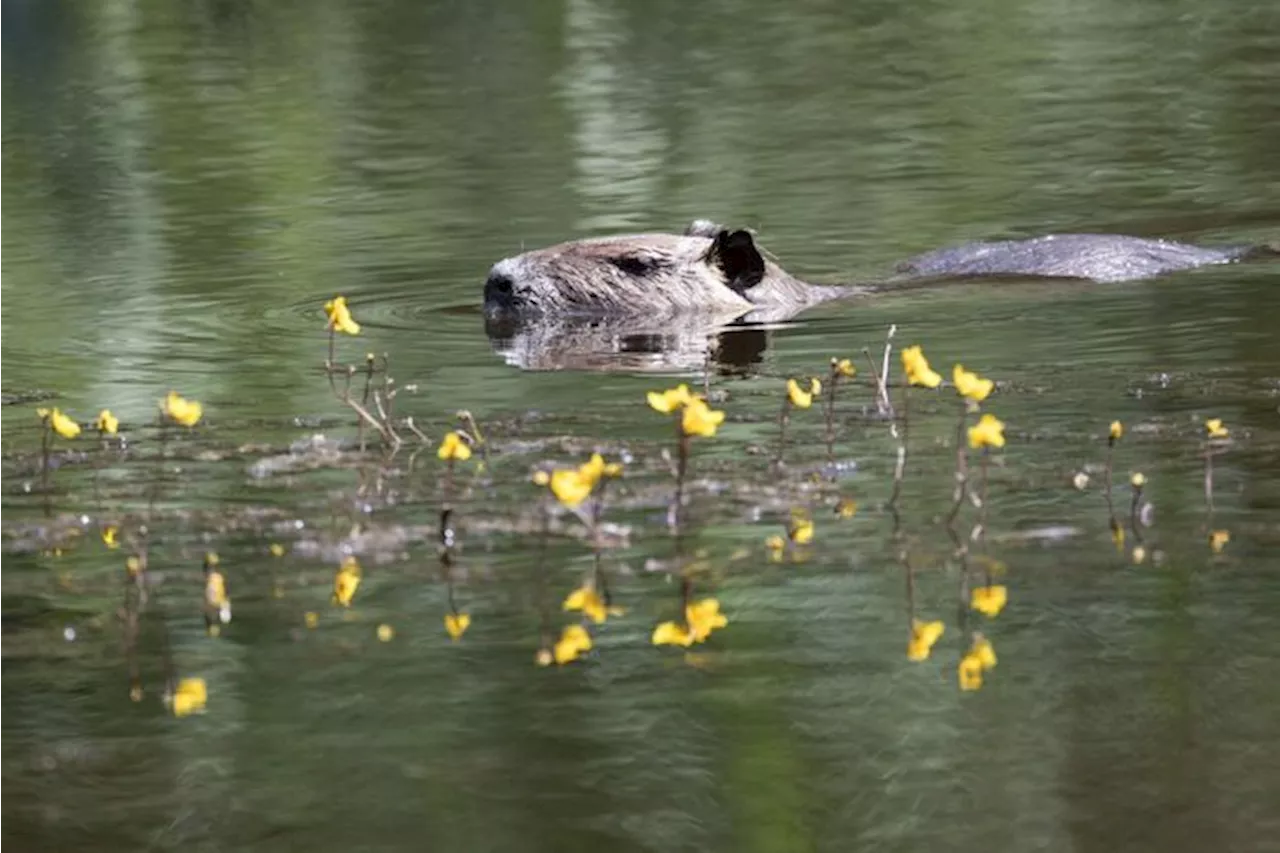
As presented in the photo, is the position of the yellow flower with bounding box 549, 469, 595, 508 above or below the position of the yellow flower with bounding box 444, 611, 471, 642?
above

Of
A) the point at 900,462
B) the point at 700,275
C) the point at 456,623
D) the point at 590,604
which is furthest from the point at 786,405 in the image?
the point at 700,275

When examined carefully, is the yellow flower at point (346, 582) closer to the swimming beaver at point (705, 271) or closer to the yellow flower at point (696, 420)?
the yellow flower at point (696, 420)

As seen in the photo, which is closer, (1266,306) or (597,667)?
(597,667)

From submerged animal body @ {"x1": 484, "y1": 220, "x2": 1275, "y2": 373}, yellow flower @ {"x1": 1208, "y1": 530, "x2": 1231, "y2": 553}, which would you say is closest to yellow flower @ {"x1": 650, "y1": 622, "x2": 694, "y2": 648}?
yellow flower @ {"x1": 1208, "y1": 530, "x2": 1231, "y2": 553}

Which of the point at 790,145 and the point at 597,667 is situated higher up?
the point at 597,667

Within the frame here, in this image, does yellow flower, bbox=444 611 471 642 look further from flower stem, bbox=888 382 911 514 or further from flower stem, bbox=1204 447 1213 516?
flower stem, bbox=1204 447 1213 516

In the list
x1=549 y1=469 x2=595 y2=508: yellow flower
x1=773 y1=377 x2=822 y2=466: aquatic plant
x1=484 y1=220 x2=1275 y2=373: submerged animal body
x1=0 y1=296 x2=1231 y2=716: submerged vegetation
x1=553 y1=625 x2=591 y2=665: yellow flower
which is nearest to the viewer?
x1=553 y1=625 x2=591 y2=665: yellow flower

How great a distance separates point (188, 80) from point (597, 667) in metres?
17.5

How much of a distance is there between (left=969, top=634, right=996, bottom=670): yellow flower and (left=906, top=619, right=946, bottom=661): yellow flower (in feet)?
0.21

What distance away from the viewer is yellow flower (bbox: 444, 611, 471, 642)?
4445 mm

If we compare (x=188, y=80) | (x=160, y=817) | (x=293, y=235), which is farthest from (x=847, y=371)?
(x=188, y=80)

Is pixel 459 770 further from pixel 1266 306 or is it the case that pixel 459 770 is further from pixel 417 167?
pixel 417 167

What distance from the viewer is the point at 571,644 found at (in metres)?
4.34

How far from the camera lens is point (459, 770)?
372 centimetres
